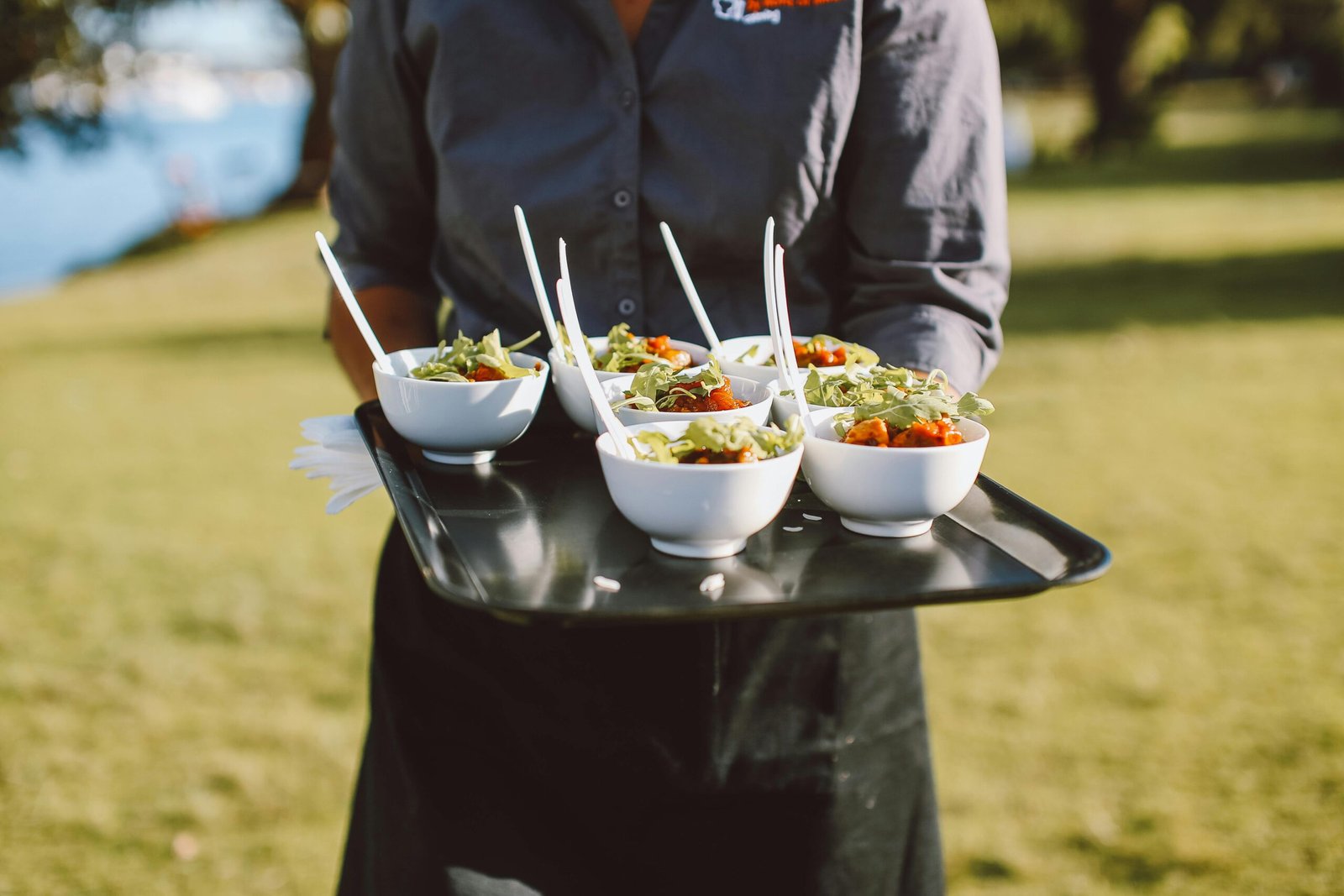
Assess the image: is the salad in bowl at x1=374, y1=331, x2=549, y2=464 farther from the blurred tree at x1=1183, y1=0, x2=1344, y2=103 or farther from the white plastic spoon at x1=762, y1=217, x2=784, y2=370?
the blurred tree at x1=1183, y1=0, x2=1344, y2=103

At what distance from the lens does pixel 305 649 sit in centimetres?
451

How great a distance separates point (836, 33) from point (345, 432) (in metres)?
1.01

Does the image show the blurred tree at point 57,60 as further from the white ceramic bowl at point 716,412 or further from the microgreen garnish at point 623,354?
the white ceramic bowl at point 716,412

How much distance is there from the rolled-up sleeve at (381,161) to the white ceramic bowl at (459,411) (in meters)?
0.56

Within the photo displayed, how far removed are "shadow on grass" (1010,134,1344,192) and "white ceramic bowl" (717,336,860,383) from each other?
1888 cm

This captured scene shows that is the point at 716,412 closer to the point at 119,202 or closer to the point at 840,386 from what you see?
the point at 840,386

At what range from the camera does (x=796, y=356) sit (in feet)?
6.09

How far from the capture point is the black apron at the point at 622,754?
182 cm

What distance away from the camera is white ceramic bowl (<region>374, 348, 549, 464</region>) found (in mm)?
1633

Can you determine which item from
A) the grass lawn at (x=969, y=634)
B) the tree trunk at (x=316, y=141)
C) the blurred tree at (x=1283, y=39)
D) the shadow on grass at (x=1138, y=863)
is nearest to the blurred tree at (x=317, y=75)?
the tree trunk at (x=316, y=141)

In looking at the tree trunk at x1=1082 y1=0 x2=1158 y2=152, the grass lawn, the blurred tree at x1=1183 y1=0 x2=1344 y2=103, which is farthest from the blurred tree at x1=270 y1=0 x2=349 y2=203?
the tree trunk at x1=1082 y1=0 x2=1158 y2=152

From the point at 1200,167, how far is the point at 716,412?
903 inches

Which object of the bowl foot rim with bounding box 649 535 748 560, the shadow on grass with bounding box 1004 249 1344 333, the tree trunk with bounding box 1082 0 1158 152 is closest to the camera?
the bowl foot rim with bounding box 649 535 748 560

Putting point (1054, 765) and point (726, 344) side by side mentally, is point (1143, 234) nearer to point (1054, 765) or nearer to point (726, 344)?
point (1054, 765)
